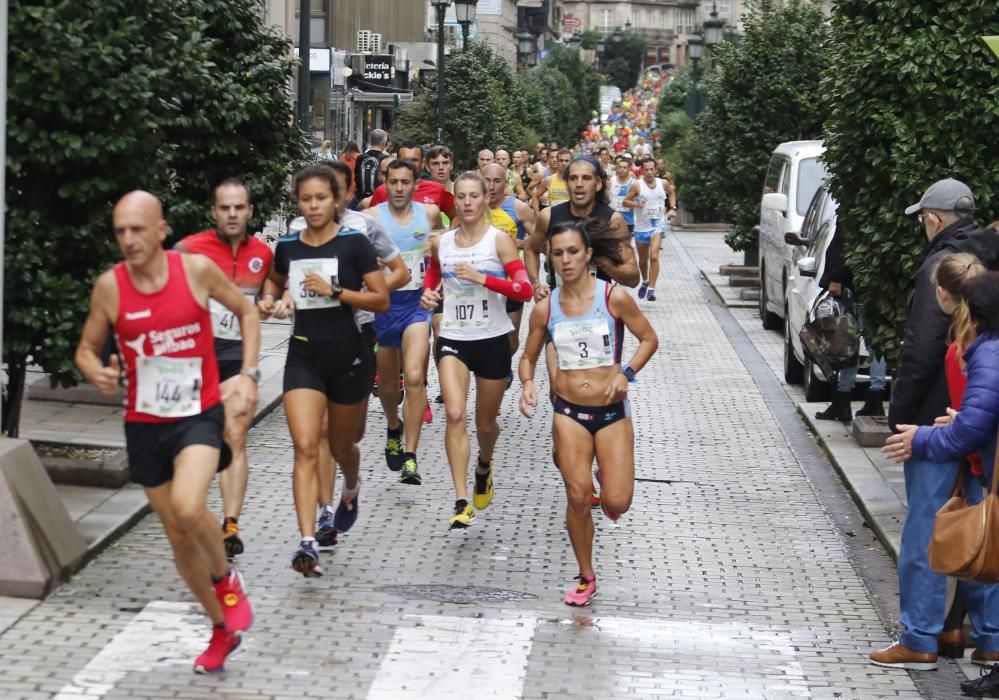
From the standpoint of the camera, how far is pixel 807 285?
15.6m

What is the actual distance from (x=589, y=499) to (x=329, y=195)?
1890mm

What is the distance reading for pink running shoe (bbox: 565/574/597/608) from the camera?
8.30 meters

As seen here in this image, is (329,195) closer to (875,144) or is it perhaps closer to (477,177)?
(477,177)

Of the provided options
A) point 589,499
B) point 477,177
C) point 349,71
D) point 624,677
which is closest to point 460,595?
point 589,499

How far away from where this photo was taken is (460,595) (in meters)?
8.46

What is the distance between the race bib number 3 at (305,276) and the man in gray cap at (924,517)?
8.86 ft

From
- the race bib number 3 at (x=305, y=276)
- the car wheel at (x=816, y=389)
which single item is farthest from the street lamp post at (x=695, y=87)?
the race bib number 3 at (x=305, y=276)

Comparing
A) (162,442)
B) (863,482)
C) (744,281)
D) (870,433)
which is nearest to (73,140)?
(162,442)

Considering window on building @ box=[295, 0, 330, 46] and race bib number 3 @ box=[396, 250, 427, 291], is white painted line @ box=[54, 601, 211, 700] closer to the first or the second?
race bib number 3 @ box=[396, 250, 427, 291]

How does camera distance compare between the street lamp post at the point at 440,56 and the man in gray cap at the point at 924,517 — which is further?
the street lamp post at the point at 440,56

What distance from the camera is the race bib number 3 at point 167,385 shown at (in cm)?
682

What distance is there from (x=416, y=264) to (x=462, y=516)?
2.34 meters

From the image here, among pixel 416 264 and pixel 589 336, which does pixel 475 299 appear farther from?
pixel 589 336

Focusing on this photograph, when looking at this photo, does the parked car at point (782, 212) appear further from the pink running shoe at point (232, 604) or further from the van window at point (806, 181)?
the pink running shoe at point (232, 604)
